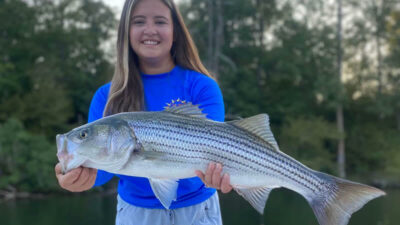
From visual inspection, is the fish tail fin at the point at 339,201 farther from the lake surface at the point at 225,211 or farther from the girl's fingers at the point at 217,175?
the lake surface at the point at 225,211

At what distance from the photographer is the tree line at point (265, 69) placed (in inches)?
993

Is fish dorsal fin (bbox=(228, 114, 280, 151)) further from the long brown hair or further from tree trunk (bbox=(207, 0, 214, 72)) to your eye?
tree trunk (bbox=(207, 0, 214, 72))

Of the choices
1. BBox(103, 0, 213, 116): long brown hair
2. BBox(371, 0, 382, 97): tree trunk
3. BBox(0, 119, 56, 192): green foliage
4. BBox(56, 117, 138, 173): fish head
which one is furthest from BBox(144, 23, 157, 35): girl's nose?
BBox(371, 0, 382, 97): tree trunk

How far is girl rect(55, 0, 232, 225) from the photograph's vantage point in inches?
118

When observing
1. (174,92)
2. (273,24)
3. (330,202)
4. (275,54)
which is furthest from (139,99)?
(273,24)

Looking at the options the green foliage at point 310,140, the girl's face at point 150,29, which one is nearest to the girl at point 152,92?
the girl's face at point 150,29

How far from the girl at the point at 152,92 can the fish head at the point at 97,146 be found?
1.37 feet

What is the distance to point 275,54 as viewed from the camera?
2884 centimetres

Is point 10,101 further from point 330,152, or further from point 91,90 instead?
point 330,152

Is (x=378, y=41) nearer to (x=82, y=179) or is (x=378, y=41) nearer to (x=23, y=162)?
(x=23, y=162)

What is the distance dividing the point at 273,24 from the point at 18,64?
17437 millimetres

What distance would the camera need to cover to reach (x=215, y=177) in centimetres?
265

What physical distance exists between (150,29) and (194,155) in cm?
99

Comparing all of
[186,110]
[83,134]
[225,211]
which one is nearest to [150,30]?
[186,110]
